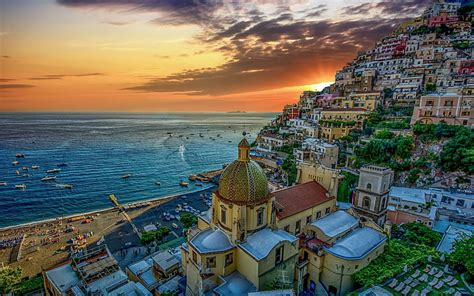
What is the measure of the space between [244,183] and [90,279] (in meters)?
16.6

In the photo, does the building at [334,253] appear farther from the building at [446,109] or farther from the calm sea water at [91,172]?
the calm sea water at [91,172]

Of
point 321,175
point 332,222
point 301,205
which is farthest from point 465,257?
point 321,175

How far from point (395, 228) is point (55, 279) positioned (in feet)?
Result: 126

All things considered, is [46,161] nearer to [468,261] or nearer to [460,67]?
[468,261]

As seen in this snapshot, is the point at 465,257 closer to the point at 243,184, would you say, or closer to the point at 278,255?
the point at 278,255

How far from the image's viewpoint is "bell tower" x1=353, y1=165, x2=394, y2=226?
114ft

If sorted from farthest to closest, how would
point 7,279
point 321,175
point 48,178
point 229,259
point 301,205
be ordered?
1. point 48,178
2. point 321,175
3. point 301,205
4. point 7,279
5. point 229,259

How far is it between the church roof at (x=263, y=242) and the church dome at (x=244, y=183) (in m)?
3.19

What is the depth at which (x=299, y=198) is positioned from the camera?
27.0 metres

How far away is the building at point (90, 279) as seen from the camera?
20.2 meters

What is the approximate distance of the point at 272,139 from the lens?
2916 inches

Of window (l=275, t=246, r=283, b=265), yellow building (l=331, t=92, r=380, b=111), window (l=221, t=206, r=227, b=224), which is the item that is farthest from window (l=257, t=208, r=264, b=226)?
yellow building (l=331, t=92, r=380, b=111)

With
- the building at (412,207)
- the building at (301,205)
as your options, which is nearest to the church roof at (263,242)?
the building at (301,205)

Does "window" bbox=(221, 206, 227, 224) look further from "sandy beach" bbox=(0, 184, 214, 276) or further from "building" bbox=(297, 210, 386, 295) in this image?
"sandy beach" bbox=(0, 184, 214, 276)
